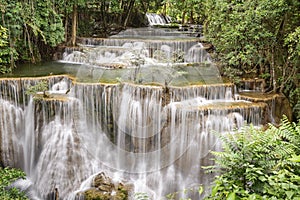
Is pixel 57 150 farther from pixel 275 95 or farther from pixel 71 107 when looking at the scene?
pixel 275 95

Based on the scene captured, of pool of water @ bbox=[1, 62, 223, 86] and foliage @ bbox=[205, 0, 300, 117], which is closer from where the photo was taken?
foliage @ bbox=[205, 0, 300, 117]

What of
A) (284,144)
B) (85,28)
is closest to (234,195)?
(284,144)

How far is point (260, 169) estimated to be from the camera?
85.8 inches

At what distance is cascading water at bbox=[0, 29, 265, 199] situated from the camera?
6977 mm

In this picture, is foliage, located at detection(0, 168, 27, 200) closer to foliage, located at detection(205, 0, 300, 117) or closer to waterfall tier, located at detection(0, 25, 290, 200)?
waterfall tier, located at detection(0, 25, 290, 200)

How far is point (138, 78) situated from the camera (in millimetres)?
8273

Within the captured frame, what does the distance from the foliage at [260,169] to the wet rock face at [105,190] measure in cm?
436

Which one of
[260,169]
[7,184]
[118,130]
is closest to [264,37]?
[118,130]

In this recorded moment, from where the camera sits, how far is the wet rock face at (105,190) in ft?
20.8

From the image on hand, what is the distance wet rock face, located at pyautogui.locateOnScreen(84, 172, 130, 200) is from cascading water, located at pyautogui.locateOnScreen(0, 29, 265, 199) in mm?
285

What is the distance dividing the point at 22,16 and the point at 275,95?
857 centimetres

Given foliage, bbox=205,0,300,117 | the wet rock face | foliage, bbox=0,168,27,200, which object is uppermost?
foliage, bbox=205,0,300,117

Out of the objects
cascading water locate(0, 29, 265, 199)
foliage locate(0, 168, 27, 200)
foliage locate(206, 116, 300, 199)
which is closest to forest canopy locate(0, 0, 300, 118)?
cascading water locate(0, 29, 265, 199)

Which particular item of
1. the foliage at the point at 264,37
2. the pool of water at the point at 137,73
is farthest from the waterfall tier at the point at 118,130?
the foliage at the point at 264,37
